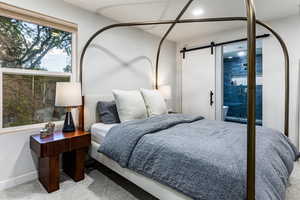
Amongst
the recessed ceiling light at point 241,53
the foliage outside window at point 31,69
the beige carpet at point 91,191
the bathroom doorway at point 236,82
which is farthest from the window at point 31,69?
the recessed ceiling light at point 241,53

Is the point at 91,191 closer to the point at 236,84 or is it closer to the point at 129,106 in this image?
the point at 129,106

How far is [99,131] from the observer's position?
2.38 m

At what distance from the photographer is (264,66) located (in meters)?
3.35

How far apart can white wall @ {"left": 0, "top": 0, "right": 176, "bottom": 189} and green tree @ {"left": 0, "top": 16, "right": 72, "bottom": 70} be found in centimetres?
23

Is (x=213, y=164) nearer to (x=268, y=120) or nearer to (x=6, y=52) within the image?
(x=6, y=52)

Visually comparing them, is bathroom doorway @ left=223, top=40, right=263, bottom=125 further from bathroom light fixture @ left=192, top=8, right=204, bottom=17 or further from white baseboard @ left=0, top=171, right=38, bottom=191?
white baseboard @ left=0, top=171, right=38, bottom=191

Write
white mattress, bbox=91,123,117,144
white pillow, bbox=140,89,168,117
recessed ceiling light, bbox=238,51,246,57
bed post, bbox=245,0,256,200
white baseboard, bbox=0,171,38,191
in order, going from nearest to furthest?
bed post, bbox=245,0,256,200 → white baseboard, bbox=0,171,38,191 → white mattress, bbox=91,123,117,144 → white pillow, bbox=140,89,168,117 → recessed ceiling light, bbox=238,51,246,57

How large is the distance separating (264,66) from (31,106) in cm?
405

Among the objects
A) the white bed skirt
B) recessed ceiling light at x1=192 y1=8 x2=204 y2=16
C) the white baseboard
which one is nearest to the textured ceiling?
recessed ceiling light at x1=192 y1=8 x2=204 y2=16

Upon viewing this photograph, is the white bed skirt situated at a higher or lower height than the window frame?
lower

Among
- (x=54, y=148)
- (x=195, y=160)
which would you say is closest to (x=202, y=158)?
(x=195, y=160)

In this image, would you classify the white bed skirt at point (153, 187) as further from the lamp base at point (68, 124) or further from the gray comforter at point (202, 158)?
the lamp base at point (68, 124)

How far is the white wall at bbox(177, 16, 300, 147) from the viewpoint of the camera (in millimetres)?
3033

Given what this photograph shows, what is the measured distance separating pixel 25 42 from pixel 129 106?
161 cm
